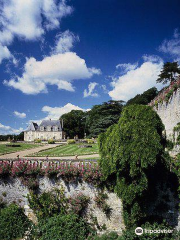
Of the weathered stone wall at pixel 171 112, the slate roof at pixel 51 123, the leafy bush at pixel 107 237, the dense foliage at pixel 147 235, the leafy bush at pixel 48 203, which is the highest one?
the slate roof at pixel 51 123

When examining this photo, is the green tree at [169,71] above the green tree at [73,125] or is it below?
above

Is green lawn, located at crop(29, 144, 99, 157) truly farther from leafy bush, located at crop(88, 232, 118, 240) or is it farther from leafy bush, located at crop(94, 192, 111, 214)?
leafy bush, located at crop(88, 232, 118, 240)

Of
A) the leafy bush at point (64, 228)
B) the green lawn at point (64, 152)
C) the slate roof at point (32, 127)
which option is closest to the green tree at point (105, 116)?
the green lawn at point (64, 152)

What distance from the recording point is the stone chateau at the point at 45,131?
5622cm

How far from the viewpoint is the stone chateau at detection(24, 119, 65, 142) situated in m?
56.2

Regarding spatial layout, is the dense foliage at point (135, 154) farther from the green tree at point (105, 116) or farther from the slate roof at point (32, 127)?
A: the slate roof at point (32, 127)

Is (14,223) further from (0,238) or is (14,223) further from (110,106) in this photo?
(110,106)

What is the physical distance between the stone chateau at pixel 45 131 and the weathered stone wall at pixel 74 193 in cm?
4601

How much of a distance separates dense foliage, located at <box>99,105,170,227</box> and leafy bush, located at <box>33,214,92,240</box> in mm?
2764

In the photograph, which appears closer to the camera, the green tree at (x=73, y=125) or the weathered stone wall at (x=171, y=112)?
the weathered stone wall at (x=171, y=112)

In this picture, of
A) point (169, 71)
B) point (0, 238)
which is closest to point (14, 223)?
point (0, 238)

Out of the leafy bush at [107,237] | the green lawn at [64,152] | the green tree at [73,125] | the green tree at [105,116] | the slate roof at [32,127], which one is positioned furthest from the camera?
the green tree at [73,125]

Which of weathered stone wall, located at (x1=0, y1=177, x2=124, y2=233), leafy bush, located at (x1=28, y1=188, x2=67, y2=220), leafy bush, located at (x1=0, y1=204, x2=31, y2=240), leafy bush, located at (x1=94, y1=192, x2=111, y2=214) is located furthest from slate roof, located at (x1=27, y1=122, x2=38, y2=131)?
leafy bush, located at (x1=94, y1=192, x2=111, y2=214)

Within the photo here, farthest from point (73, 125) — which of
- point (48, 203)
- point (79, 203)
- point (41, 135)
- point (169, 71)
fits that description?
point (79, 203)
